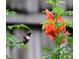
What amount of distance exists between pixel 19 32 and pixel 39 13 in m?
0.22

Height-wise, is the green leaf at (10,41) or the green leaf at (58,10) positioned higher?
the green leaf at (58,10)

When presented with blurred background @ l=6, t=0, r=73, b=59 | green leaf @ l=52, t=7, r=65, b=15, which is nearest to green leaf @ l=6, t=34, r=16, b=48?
green leaf @ l=52, t=7, r=65, b=15

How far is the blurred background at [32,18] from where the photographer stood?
1.98 m

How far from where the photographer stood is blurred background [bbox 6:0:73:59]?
1980 millimetres

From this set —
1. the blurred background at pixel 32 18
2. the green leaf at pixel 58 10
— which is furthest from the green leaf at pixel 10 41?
the blurred background at pixel 32 18

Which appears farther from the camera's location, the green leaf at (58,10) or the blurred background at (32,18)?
the blurred background at (32,18)

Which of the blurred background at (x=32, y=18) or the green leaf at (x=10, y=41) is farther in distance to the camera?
the blurred background at (x=32, y=18)

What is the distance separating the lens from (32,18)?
202 centimetres

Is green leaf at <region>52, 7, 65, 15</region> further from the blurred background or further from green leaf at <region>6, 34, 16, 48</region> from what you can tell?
the blurred background

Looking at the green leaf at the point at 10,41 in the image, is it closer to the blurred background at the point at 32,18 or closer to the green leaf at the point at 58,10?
the green leaf at the point at 58,10
